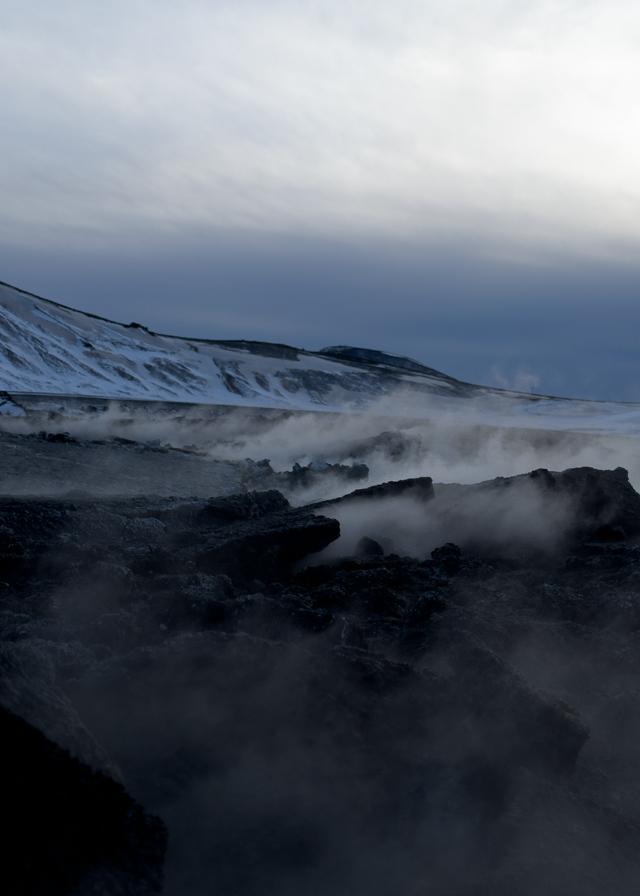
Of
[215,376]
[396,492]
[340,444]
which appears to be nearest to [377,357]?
[215,376]

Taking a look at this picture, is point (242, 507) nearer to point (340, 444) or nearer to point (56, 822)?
point (56, 822)

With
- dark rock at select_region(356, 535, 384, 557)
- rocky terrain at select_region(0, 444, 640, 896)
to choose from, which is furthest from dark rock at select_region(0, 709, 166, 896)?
dark rock at select_region(356, 535, 384, 557)

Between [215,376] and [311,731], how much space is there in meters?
61.7

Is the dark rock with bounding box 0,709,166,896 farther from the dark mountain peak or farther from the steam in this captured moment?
the dark mountain peak

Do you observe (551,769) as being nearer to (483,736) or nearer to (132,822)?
(483,736)

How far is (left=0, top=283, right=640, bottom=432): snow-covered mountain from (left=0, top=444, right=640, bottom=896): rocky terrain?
1730 inches

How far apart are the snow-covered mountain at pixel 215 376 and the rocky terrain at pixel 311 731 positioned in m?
43.9

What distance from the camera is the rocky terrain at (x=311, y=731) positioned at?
315 centimetres

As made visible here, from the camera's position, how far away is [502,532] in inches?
339

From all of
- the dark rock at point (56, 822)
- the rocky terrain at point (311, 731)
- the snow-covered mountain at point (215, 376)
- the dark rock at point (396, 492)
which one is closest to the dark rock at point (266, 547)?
the rocky terrain at point (311, 731)

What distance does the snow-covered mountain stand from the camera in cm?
5559

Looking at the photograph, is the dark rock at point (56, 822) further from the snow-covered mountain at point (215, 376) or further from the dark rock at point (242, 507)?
the snow-covered mountain at point (215, 376)

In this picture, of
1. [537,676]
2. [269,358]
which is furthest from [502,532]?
[269,358]

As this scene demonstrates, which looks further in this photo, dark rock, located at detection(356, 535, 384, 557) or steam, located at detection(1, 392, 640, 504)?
steam, located at detection(1, 392, 640, 504)
